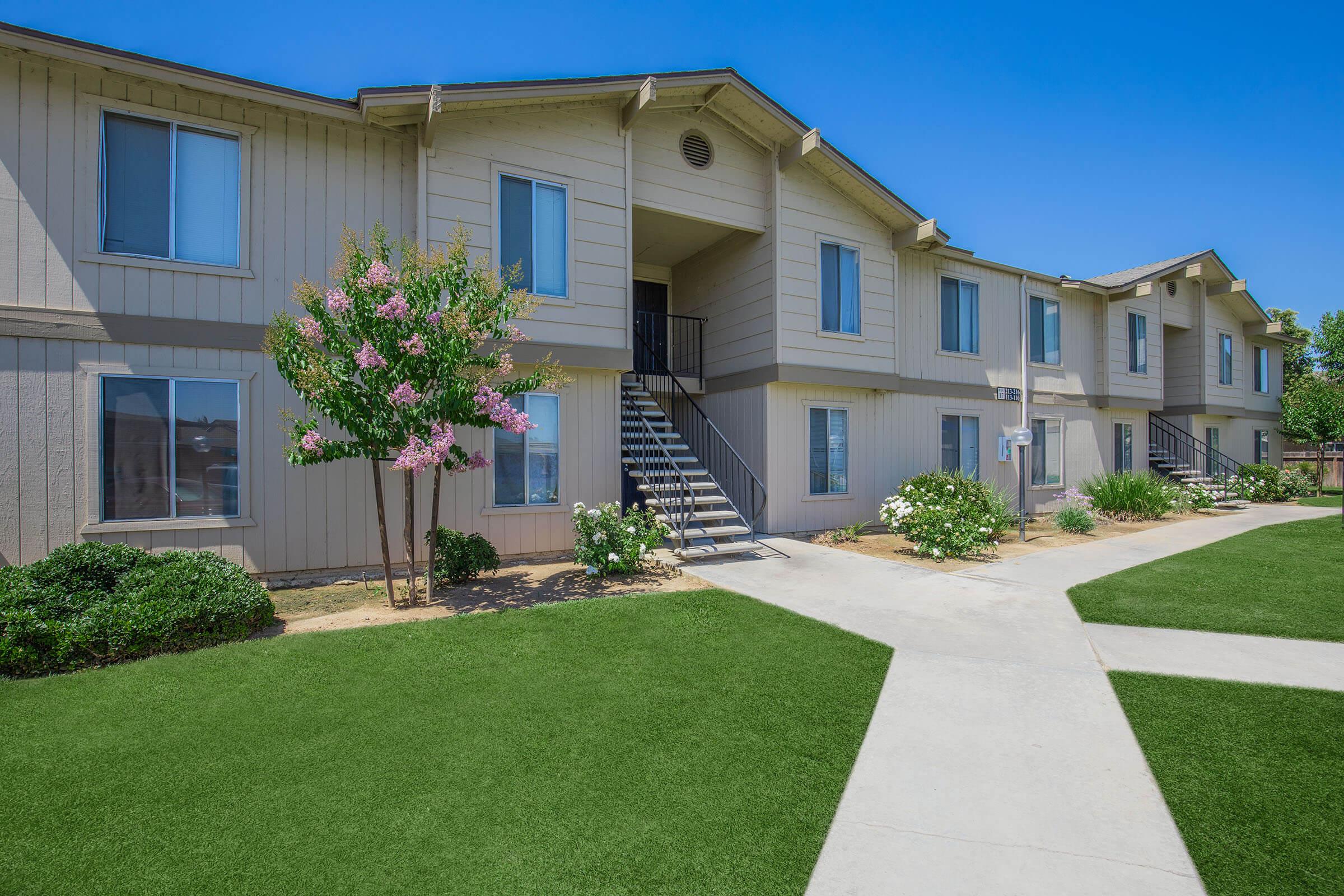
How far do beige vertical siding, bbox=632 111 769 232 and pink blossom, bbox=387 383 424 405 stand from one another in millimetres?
5631

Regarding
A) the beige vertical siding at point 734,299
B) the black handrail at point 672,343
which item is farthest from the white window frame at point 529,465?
Result: the beige vertical siding at point 734,299

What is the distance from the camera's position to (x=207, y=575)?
18.8 feet

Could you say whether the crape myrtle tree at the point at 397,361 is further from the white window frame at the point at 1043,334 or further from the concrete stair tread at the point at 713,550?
the white window frame at the point at 1043,334

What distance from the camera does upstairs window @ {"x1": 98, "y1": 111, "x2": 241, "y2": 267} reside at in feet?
23.2

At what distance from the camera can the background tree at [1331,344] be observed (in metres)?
23.3

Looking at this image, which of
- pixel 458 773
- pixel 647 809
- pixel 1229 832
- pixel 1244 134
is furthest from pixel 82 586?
pixel 1244 134

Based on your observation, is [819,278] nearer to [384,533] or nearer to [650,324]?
[650,324]

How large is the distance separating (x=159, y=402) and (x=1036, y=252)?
1838cm

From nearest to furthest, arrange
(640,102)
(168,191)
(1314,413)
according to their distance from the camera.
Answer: (168,191) < (640,102) < (1314,413)

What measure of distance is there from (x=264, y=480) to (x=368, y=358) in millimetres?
2821

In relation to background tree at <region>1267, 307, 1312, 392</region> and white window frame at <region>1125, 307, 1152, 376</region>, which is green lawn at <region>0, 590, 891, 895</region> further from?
background tree at <region>1267, 307, 1312, 392</region>

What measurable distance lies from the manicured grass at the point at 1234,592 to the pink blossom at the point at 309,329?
791 centimetres

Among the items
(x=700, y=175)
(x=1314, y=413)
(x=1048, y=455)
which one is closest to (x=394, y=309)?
(x=700, y=175)

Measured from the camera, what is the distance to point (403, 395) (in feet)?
20.0
